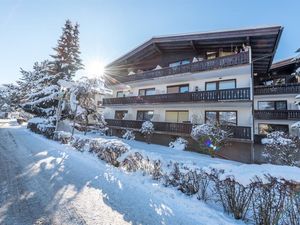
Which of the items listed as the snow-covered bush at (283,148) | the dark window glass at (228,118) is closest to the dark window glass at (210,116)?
the dark window glass at (228,118)

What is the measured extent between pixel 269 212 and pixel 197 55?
60.5 ft

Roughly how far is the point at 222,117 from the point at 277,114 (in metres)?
7.00

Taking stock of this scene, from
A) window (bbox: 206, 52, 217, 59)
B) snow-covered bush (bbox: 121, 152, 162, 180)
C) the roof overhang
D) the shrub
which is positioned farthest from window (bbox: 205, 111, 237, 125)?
the shrub

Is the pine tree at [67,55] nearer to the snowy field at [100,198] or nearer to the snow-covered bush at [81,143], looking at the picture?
the snow-covered bush at [81,143]

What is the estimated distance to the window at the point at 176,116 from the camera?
18820mm

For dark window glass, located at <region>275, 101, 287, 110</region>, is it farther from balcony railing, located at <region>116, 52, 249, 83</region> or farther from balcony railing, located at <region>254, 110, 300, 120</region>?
balcony railing, located at <region>116, 52, 249, 83</region>

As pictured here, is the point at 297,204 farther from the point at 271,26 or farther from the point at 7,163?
the point at 271,26

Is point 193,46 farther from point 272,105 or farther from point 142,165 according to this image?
point 142,165

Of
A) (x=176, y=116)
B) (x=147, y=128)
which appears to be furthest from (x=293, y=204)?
(x=176, y=116)

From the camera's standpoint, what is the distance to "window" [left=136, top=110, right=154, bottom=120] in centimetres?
2164

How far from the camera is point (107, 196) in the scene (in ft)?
17.8

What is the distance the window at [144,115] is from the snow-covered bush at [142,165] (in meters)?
13.8

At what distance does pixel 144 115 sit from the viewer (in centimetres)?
2228

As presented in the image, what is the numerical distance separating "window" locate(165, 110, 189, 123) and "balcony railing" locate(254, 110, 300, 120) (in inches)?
322
